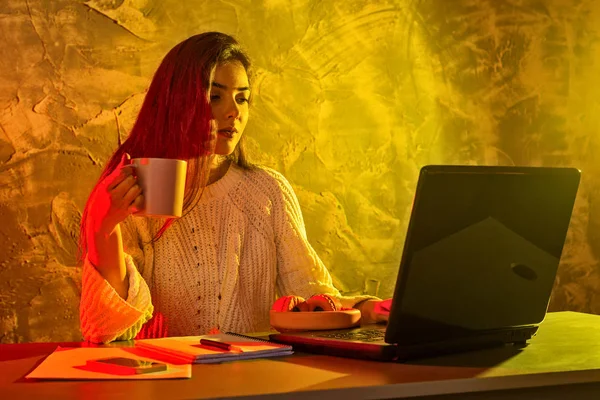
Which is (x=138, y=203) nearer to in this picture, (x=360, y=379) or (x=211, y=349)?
(x=211, y=349)

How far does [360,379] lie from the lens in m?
1.03

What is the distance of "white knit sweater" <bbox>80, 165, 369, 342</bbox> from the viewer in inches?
78.7

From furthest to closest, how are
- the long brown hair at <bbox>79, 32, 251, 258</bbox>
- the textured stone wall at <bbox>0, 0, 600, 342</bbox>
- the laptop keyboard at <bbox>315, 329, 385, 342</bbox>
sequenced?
the textured stone wall at <bbox>0, 0, 600, 342</bbox>, the long brown hair at <bbox>79, 32, 251, 258</bbox>, the laptop keyboard at <bbox>315, 329, 385, 342</bbox>

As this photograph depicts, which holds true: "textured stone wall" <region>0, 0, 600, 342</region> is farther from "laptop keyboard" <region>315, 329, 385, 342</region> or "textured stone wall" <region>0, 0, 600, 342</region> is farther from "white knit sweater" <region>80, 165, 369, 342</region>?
"laptop keyboard" <region>315, 329, 385, 342</region>

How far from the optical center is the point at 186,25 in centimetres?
264

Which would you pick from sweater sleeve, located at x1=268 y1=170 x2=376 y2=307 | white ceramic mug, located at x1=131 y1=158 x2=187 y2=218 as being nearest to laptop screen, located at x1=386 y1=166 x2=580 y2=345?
white ceramic mug, located at x1=131 y1=158 x2=187 y2=218

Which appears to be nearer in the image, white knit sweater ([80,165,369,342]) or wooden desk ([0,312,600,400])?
wooden desk ([0,312,600,400])

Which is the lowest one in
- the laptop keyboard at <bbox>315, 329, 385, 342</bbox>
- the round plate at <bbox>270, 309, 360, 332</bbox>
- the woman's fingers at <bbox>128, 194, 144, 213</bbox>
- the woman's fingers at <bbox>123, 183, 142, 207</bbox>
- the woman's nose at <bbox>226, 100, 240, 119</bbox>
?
the laptop keyboard at <bbox>315, 329, 385, 342</bbox>

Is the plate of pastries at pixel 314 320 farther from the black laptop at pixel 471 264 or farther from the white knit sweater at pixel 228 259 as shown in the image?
the white knit sweater at pixel 228 259

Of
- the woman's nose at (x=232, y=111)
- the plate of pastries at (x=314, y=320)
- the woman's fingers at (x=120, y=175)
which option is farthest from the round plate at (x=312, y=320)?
the woman's nose at (x=232, y=111)

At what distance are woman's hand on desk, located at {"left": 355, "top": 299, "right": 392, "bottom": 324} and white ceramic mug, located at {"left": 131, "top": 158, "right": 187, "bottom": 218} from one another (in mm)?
436

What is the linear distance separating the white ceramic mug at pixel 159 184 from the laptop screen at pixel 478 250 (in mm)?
455

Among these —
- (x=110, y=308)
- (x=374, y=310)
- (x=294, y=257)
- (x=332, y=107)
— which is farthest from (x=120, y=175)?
(x=332, y=107)

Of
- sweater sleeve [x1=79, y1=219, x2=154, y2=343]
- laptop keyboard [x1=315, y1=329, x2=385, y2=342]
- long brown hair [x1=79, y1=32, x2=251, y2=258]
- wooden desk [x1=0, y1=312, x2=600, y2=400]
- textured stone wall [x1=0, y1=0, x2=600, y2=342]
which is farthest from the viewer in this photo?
textured stone wall [x1=0, y1=0, x2=600, y2=342]
